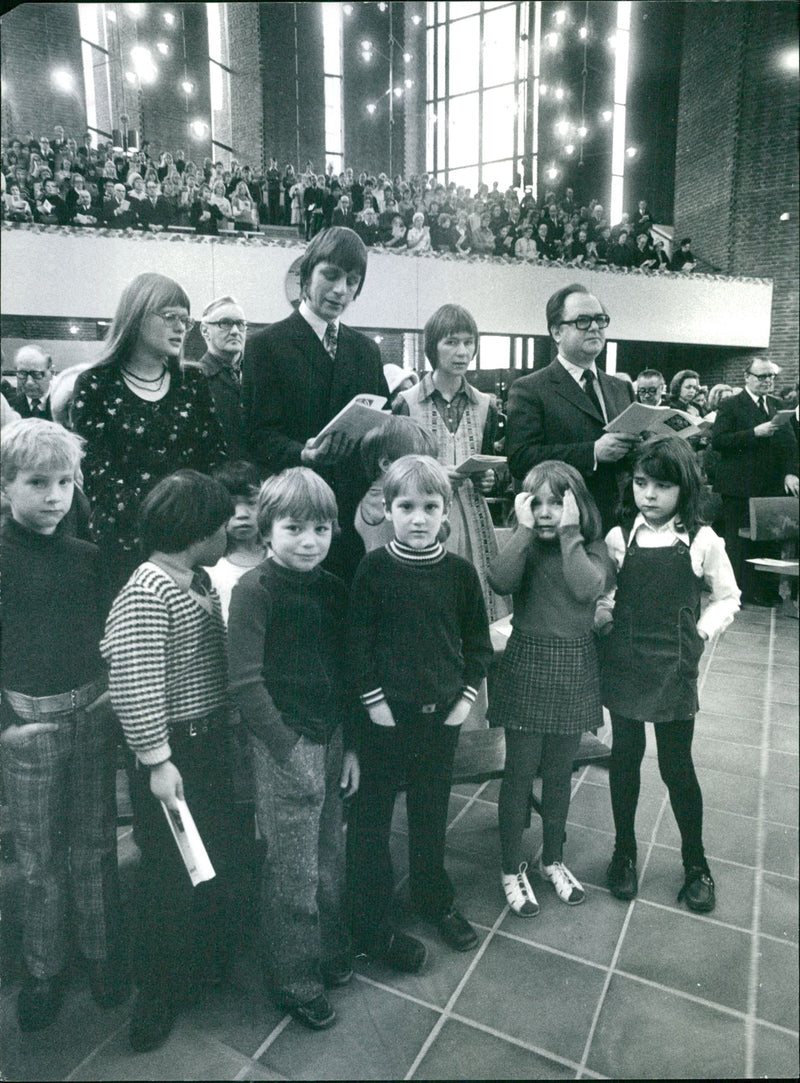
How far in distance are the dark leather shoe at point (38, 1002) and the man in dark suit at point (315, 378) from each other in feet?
3.80

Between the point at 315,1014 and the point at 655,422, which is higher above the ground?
the point at 655,422

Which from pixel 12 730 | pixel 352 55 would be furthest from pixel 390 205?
pixel 12 730

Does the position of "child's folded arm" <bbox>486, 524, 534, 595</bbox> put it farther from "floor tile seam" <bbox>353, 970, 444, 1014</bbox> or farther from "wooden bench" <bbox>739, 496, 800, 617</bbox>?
"floor tile seam" <bbox>353, 970, 444, 1014</bbox>

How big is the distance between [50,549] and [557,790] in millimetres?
1489

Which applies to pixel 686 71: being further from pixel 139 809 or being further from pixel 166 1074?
pixel 166 1074

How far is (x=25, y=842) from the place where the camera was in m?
1.65

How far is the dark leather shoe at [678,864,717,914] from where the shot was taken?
69.2 inches

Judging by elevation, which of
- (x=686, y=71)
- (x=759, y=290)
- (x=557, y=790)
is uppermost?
(x=686, y=71)

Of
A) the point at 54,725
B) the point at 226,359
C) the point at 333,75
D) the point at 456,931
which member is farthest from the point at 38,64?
the point at 456,931

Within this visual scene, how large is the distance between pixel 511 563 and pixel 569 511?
202mm

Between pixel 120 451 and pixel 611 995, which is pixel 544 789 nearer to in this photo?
pixel 611 995

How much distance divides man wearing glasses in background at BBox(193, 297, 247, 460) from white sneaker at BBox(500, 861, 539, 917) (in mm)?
1387

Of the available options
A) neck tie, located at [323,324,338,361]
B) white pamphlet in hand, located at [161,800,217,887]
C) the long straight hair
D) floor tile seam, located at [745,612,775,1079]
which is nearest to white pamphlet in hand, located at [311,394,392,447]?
neck tie, located at [323,324,338,361]

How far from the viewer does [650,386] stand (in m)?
1.95
